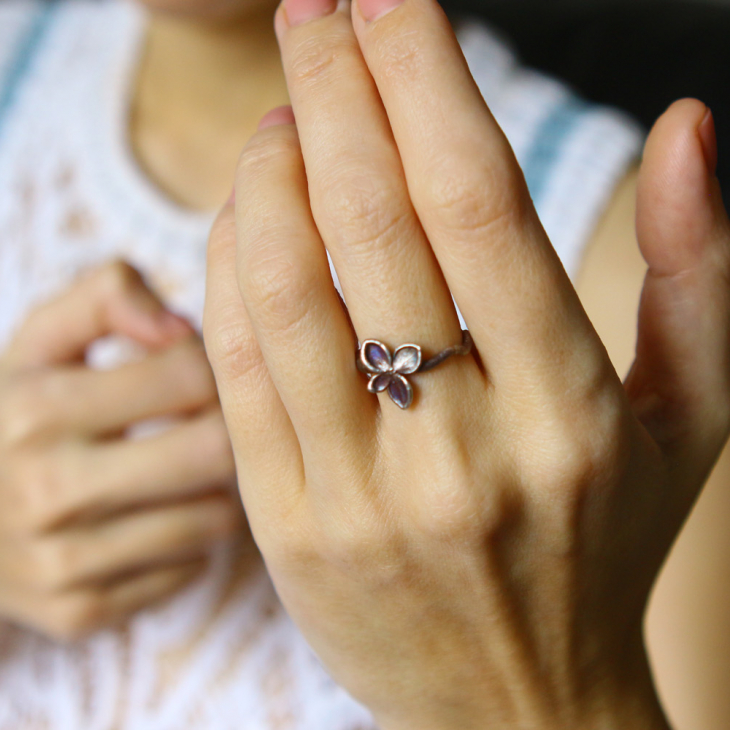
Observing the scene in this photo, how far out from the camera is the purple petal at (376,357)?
1.06 ft

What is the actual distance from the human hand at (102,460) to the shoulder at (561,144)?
0.40 m

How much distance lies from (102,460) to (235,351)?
0.23 metres

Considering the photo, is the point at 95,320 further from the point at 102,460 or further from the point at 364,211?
the point at 364,211

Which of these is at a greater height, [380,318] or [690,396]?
[380,318]

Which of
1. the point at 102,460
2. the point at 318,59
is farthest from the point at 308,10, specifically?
the point at 102,460

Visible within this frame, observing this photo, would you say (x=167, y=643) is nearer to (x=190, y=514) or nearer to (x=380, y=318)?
(x=190, y=514)

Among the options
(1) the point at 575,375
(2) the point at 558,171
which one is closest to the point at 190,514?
(1) the point at 575,375

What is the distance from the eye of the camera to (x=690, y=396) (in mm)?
401

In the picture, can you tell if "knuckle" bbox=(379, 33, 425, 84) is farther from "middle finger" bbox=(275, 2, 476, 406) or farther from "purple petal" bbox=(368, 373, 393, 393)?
"purple petal" bbox=(368, 373, 393, 393)

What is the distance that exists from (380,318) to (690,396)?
8.0 inches

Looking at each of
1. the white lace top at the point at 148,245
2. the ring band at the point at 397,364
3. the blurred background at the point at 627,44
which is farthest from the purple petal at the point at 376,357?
the blurred background at the point at 627,44

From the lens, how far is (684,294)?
38 centimetres

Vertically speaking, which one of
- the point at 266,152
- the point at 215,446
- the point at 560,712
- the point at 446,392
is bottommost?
the point at 560,712

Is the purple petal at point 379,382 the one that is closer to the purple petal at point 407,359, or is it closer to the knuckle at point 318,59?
the purple petal at point 407,359
